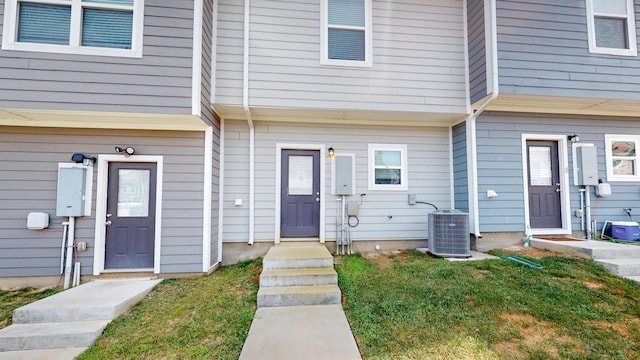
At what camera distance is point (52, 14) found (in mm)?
3805

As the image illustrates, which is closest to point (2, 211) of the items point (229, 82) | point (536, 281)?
point (229, 82)

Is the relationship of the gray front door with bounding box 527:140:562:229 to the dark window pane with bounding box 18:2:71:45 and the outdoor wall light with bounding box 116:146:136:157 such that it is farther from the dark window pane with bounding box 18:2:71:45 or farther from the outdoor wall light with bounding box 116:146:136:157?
the dark window pane with bounding box 18:2:71:45

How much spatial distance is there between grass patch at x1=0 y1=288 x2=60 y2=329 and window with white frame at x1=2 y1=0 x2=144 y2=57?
337 cm

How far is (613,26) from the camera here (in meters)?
5.02

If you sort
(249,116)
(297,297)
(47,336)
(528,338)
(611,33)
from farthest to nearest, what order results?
(611,33) < (249,116) < (297,297) < (47,336) < (528,338)

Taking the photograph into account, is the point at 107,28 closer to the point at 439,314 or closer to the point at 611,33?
the point at 439,314

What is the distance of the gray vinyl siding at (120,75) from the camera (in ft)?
11.9

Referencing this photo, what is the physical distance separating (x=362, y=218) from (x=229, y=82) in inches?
140

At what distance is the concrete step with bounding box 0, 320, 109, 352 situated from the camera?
2705 millimetres

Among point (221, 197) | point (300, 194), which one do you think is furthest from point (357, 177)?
point (221, 197)

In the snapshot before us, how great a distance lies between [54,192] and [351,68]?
528 cm

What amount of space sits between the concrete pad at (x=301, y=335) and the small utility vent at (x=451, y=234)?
2589 mm

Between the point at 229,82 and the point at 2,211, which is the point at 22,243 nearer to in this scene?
the point at 2,211

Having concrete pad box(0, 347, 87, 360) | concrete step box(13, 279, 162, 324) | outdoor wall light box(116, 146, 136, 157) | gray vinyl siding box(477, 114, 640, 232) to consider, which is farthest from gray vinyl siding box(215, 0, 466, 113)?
concrete pad box(0, 347, 87, 360)
